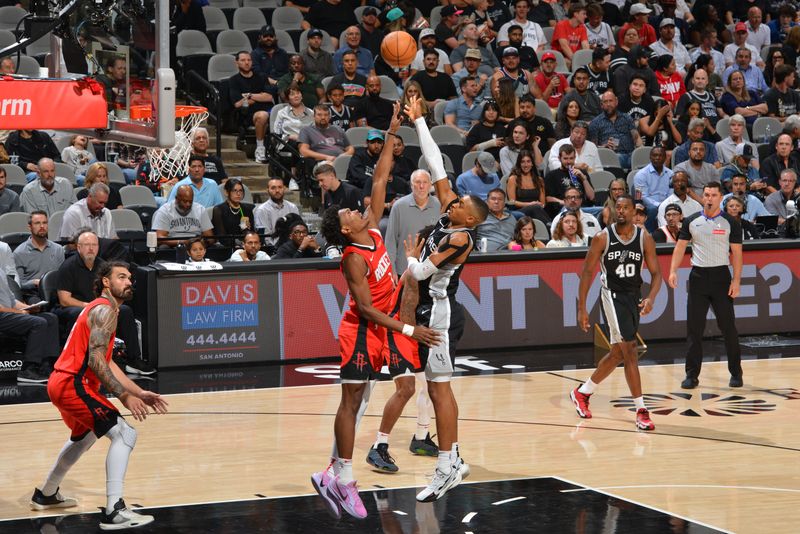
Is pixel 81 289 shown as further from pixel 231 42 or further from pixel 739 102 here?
pixel 739 102

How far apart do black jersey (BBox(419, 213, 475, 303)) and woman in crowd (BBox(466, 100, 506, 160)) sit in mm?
8769

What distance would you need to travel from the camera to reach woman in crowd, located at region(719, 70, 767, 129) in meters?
19.5

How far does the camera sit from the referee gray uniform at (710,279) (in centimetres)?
1205

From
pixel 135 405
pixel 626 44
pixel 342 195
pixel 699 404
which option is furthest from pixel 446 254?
pixel 626 44

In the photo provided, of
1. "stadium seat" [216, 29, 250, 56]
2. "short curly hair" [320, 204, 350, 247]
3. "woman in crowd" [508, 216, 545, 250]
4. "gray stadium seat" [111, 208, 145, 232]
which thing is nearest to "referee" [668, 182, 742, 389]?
"woman in crowd" [508, 216, 545, 250]

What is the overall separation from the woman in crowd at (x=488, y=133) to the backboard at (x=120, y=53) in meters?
7.60

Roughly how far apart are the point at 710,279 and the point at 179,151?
244 inches

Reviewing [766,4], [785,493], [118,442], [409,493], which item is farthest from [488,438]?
[766,4]

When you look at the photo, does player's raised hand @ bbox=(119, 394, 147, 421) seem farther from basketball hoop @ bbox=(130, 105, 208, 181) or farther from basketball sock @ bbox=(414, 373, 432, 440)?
basketball hoop @ bbox=(130, 105, 208, 181)

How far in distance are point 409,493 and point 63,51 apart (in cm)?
477

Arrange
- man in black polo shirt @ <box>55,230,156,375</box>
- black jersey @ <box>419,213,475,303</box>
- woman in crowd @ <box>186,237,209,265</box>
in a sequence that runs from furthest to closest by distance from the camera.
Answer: woman in crowd @ <box>186,237,209,265</box>
man in black polo shirt @ <box>55,230,156,375</box>
black jersey @ <box>419,213,475,303</box>

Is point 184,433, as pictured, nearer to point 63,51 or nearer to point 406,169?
point 63,51

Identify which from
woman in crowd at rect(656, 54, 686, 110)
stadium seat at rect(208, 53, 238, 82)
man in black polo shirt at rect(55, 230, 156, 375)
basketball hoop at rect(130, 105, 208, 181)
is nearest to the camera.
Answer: man in black polo shirt at rect(55, 230, 156, 375)

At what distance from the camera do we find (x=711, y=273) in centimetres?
1212
